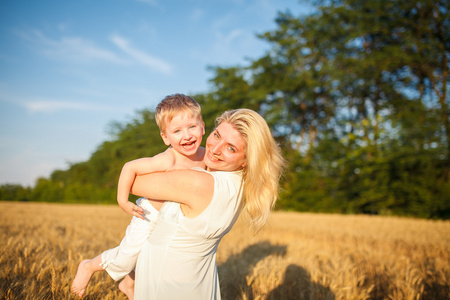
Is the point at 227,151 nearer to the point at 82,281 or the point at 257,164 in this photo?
the point at 257,164

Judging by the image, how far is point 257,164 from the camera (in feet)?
7.59

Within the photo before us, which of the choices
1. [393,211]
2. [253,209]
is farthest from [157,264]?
[393,211]

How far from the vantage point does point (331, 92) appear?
→ 26.5m

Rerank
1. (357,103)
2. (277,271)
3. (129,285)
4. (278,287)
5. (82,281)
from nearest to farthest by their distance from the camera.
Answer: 1. (82,281)
2. (129,285)
3. (278,287)
4. (277,271)
5. (357,103)

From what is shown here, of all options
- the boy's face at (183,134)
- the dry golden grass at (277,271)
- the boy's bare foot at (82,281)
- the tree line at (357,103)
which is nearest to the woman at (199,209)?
the boy's face at (183,134)

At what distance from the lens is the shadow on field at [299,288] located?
3.59m

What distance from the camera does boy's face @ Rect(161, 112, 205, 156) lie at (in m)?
2.79

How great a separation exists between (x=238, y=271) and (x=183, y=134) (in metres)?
2.33

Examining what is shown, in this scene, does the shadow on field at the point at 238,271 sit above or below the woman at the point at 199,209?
below

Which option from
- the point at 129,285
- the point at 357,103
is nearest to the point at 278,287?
the point at 129,285

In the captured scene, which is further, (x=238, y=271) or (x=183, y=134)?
(x=238, y=271)

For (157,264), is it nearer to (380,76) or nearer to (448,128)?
(448,128)

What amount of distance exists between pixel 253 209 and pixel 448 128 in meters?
20.7

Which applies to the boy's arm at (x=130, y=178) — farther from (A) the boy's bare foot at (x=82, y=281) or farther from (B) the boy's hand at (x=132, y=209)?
(A) the boy's bare foot at (x=82, y=281)
